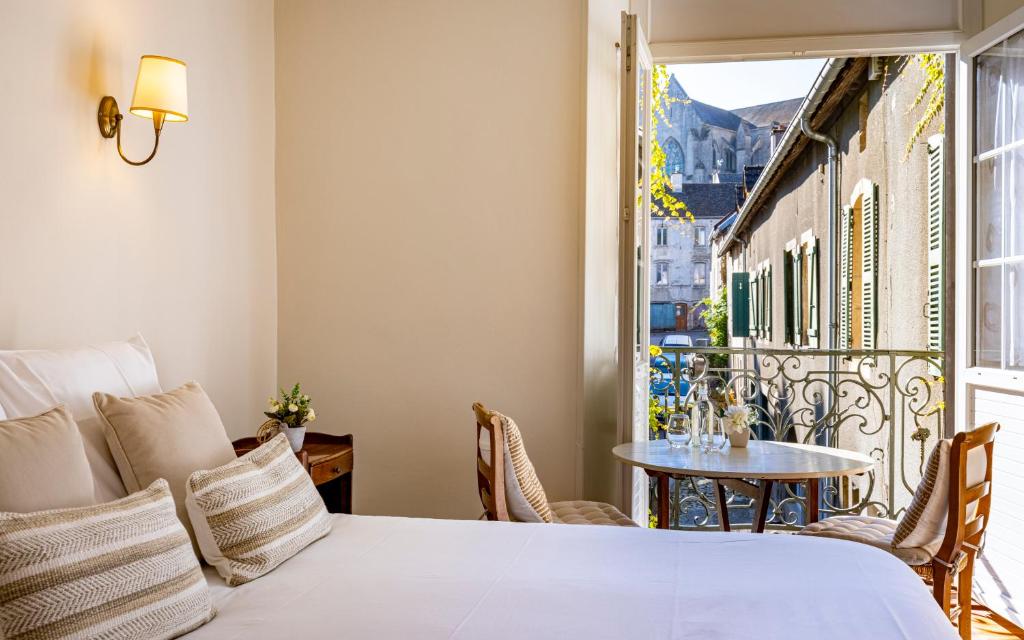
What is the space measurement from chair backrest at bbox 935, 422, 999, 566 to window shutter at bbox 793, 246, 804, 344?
7044mm

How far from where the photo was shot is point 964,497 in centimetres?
260

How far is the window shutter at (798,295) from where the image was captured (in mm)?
9617

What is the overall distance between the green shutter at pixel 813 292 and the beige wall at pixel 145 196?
628 centimetres

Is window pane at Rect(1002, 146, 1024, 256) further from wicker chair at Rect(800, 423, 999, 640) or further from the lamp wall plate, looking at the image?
the lamp wall plate

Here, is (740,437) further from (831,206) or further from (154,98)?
(831,206)

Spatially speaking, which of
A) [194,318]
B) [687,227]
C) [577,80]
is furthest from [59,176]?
[687,227]

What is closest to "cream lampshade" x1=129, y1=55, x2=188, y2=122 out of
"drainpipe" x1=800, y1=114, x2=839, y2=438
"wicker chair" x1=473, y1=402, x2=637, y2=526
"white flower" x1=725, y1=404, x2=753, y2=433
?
"wicker chair" x1=473, y1=402, x2=637, y2=526

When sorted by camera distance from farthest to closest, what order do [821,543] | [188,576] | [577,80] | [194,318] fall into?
[577,80]
[194,318]
[821,543]
[188,576]

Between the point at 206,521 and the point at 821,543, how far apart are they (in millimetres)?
1588

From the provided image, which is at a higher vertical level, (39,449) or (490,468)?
(39,449)

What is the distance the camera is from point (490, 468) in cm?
281

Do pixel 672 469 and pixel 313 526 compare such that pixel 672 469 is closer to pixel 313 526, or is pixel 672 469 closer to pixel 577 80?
pixel 313 526

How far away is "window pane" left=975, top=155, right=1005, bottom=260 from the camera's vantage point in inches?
139

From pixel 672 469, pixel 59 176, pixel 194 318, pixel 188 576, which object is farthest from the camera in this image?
pixel 194 318
